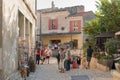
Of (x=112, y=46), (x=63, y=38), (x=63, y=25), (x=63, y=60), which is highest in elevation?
(x=63, y=25)

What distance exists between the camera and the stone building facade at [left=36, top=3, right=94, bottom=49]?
51875mm

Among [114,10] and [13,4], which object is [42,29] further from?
[13,4]

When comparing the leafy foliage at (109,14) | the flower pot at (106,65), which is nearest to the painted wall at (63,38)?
the leafy foliage at (109,14)

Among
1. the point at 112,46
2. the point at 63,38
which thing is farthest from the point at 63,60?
the point at 63,38

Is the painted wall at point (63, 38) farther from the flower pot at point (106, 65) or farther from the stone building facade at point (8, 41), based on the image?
the stone building facade at point (8, 41)

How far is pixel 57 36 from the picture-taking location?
182 feet

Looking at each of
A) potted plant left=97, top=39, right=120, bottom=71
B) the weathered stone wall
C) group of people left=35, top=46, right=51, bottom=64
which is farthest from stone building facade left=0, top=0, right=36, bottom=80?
the weathered stone wall

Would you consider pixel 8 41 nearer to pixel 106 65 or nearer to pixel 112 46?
pixel 106 65

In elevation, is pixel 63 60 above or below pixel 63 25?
below

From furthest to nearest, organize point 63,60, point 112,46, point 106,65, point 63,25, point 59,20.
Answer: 1. point 59,20
2. point 63,25
3. point 63,60
4. point 112,46
5. point 106,65

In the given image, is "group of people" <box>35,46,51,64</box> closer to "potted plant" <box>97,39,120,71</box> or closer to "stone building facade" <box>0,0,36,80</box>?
"potted plant" <box>97,39,120,71</box>

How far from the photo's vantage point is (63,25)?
5481 centimetres

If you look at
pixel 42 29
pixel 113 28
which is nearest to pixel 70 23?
pixel 42 29

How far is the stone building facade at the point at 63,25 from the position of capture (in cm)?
5188
